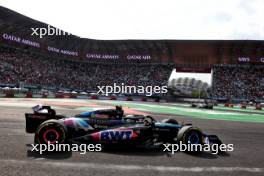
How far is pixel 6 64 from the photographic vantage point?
4341 cm

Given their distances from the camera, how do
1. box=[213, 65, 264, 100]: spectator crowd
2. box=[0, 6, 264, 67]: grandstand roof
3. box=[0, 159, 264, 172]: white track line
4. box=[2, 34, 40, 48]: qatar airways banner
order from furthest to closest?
box=[213, 65, 264, 100]: spectator crowd
box=[0, 6, 264, 67]: grandstand roof
box=[2, 34, 40, 48]: qatar airways banner
box=[0, 159, 264, 172]: white track line

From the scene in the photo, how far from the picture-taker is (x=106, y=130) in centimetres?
720

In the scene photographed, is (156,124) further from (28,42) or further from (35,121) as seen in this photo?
(28,42)

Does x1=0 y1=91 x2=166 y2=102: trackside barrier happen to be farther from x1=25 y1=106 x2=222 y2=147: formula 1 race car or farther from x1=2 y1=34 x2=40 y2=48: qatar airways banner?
x1=25 y1=106 x2=222 y2=147: formula 1 race car

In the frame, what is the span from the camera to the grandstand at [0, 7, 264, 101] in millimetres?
45531

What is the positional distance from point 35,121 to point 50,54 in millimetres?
47234

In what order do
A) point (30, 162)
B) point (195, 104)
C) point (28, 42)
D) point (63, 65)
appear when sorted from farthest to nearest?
point (63, 65), point (28, 42), point (195, 104), point (30, 162)

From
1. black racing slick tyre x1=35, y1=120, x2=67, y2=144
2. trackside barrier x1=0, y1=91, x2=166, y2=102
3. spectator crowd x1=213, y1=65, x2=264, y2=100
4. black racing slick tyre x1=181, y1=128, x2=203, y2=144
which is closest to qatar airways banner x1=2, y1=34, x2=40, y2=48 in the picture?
trackside barrier x1=0, y1=91, x2=166, y2=102

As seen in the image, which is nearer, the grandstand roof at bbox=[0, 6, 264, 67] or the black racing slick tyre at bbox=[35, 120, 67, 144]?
the black racing slick tyre at bbox=[35, 120, 67, 144]

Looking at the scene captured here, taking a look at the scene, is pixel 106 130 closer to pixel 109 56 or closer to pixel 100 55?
pixel 109 56

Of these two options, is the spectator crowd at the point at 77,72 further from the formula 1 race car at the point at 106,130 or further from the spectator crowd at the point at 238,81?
the formula 1 race car at the point at 106,130

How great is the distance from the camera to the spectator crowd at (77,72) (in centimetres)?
4644

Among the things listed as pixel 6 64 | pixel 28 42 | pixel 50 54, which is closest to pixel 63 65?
pixel 50 54

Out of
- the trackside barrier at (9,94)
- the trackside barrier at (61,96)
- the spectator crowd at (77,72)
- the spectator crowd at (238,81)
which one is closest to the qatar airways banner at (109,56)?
the spectator crowd at (77,72)
